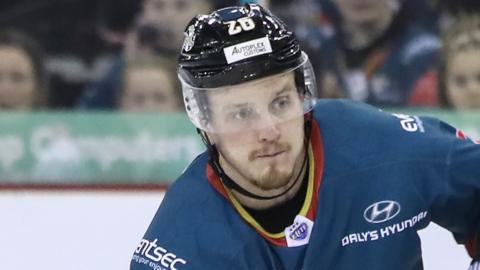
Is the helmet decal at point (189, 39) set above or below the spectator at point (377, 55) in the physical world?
above

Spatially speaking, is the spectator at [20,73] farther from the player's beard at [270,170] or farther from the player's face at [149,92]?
the player's beard at [270,170]

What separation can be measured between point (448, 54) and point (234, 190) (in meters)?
1.41

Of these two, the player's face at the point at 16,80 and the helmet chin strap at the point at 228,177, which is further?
the player's face at the point at 16,80

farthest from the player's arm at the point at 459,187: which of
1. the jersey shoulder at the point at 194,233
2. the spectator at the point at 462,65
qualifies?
the spectator at the point at 462,65

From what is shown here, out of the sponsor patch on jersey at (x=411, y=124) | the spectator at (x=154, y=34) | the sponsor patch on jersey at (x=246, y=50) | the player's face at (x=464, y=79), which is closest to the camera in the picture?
the sponsor patch on jersey at (x=246, y=50)

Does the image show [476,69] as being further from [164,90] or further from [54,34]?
[54,34]

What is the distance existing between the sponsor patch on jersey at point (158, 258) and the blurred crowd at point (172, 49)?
4.14 ft

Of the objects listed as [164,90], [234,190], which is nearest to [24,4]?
[164,90]

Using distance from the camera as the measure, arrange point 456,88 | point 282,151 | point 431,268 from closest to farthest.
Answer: point 282,151 → point 431,268 → point 456,88

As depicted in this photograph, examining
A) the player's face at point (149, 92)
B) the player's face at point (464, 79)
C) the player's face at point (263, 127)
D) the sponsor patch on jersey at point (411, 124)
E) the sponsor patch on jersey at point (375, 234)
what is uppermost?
the player's face at point (263, 127)

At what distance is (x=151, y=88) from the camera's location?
3117 millimetres

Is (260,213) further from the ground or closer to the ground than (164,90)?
further from the ground

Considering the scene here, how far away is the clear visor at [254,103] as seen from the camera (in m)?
1.75

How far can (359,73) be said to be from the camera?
3143 millimetres
